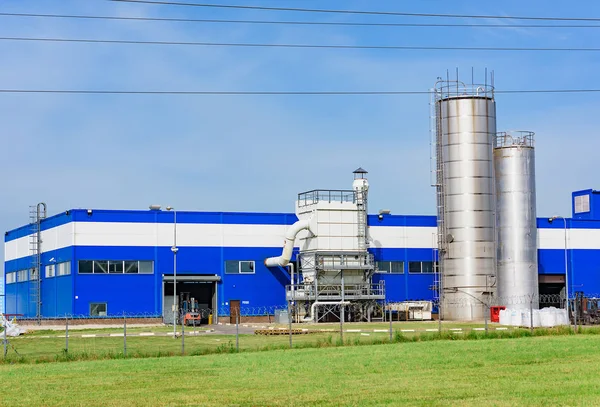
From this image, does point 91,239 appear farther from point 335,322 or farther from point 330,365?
point 330,365

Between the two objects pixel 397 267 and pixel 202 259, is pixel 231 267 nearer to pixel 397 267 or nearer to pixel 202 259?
pixel 202 259

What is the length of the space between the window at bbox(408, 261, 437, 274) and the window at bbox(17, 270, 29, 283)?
33557 mm

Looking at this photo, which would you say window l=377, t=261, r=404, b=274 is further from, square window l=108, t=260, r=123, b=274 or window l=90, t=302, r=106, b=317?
window l=90, t=302, r=106, b=317

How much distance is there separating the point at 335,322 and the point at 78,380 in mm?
47922

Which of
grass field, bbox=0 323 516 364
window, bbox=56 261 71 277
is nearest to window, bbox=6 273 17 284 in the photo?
window, bbox=56 261 71 277

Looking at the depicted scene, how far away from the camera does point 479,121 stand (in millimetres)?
74375

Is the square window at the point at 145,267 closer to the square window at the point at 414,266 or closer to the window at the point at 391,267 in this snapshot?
the window at the point at 391,267

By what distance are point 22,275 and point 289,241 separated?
1093 inches

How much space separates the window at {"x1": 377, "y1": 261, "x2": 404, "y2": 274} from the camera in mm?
81000

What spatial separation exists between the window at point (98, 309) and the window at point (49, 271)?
637 cm

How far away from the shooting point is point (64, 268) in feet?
247

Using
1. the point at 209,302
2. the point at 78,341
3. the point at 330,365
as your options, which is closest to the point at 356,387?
the point at 330,365

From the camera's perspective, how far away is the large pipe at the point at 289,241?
74062 millimetres

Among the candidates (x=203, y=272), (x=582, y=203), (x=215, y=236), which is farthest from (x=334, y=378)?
(x=582, y=203)
